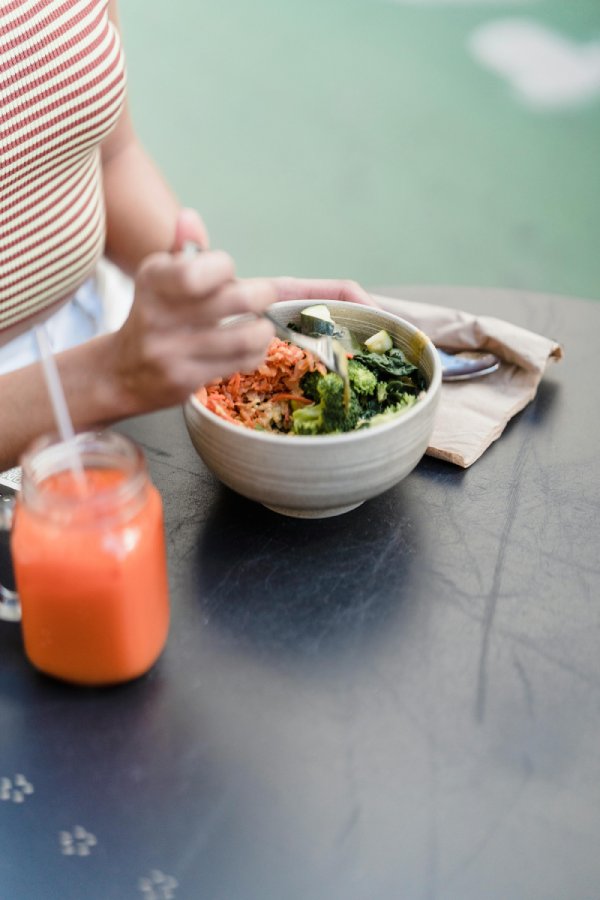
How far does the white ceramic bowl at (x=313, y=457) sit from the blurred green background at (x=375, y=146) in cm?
246

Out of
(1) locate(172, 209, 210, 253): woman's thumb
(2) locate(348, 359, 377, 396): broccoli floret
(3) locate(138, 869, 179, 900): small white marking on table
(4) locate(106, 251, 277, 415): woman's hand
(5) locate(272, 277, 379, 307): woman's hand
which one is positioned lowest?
(3) locate(138, 869, 179, 900): small white marking on table

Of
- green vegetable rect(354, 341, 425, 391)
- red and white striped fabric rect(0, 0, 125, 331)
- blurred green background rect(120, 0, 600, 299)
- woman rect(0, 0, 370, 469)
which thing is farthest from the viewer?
blurred green background rect(120, 0, 600, 299)

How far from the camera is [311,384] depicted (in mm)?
1090

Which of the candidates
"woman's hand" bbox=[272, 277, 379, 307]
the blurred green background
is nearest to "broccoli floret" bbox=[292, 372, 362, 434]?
"woman's hand" bbox=[272, 277, 379, 307]

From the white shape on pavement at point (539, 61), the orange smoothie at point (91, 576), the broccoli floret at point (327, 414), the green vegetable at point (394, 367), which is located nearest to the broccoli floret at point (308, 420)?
the broccoli floret at point (327, 414)

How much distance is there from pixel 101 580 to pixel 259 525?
322 millimetres

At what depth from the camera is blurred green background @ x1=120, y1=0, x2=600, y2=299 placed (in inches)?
132

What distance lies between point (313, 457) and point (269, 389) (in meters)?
0.21

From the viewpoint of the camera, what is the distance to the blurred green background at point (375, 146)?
11.0 feet

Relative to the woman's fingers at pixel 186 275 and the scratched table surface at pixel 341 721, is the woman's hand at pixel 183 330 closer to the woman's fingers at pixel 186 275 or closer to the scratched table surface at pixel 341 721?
the woman's fingers at pixel 186 275

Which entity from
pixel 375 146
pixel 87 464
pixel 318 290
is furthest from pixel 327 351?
pixel 375 146

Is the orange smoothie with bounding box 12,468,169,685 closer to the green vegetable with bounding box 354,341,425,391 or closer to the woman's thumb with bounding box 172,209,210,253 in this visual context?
the woman's thumb with bounding box 172,209,210,253

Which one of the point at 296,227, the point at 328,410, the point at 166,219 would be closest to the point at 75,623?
the point at 328,410

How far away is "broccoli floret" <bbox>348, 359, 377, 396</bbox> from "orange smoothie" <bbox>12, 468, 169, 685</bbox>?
323 millimetres
